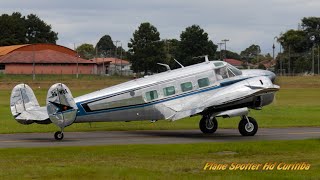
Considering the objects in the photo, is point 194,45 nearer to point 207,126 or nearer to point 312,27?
point 312,27

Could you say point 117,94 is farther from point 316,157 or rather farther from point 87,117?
point 316,157

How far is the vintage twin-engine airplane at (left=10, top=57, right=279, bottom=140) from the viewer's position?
27.4 meters

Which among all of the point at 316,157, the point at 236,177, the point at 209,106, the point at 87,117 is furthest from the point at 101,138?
the point at 236,177

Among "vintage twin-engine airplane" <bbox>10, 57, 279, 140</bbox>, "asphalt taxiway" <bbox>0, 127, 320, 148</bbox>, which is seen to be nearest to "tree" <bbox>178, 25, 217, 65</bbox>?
"asphalt taxiway" <bbox>0, 127, 320, 148</bbox>

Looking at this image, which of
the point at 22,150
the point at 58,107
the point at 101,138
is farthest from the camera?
the point at 101,138

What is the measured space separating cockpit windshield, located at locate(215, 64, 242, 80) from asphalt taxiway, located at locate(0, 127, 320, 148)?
8.58ft

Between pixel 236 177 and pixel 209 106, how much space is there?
12121mm

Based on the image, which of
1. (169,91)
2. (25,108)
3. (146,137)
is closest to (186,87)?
(169,91)

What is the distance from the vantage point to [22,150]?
72.9ft

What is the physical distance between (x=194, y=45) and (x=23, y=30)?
6122 cm

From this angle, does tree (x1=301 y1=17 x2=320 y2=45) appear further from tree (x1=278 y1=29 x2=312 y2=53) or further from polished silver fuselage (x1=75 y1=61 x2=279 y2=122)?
polished silver fuselage (x1=75 y1=61 x2=279 y2=122)

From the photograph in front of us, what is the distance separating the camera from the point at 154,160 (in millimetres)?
19906

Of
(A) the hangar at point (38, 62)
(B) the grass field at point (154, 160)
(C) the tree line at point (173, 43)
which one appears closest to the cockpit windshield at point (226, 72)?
(B) the grass field at point (154, 160)

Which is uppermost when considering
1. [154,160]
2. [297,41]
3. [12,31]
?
Answer: [12,31]
